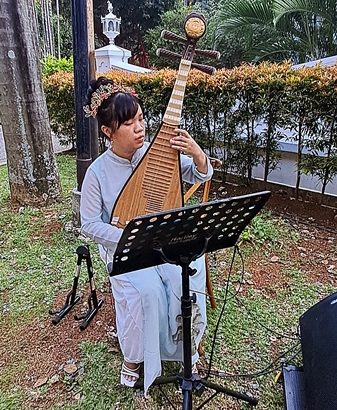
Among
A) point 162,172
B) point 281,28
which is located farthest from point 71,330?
point 281,28

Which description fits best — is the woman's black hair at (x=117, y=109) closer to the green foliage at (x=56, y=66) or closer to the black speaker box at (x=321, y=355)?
the black speaker box at (x=321, y=355)

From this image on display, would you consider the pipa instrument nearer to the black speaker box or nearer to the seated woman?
the seated woman

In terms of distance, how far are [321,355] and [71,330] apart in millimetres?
1320

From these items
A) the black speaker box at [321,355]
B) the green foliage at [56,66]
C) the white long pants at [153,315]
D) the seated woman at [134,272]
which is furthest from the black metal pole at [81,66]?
the green foliage at [56,66]

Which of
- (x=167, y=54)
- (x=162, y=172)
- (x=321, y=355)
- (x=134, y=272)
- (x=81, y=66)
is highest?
(x=167, y=54)

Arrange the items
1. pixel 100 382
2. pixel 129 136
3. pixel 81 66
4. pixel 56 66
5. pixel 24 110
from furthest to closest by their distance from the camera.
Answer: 1. pixel 56 66
2. pixel 24 110
3. pixel 81 66
4. pixel 100 382
5. pixel 129 136

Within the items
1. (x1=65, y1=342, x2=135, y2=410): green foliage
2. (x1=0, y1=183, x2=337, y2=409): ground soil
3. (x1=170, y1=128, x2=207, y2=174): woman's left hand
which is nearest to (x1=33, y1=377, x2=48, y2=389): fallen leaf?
(x1=0, y1=183, x2=337, y2=409): ground soil

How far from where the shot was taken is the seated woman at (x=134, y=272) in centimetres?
166

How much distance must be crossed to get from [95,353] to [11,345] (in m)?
0.46

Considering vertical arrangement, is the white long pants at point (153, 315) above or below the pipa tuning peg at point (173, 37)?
below

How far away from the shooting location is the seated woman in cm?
166

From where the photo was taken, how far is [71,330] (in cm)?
221

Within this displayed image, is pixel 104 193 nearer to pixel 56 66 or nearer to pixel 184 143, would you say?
pixel 184 143

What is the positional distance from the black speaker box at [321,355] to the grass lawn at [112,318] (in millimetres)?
308
